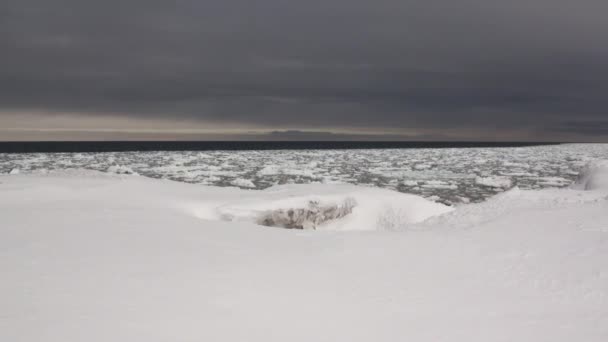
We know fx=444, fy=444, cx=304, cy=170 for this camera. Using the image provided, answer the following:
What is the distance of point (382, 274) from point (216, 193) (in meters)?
5.74

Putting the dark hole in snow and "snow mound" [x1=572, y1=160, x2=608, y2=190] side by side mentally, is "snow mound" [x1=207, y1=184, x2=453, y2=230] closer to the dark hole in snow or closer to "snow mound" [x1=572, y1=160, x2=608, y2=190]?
the dark hole in snow

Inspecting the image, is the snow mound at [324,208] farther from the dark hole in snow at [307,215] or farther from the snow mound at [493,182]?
the snow mound at [493,182]

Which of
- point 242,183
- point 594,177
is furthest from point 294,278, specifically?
Result: point 242,183

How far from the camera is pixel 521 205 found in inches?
290

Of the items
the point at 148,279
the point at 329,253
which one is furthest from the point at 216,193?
the point at 148,279

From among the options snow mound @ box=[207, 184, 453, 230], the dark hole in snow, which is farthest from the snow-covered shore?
the dark hole in snow

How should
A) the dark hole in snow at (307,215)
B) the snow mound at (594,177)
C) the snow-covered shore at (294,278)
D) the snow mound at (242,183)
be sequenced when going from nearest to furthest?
the snow-covered shore at (294,278) < the dark hole in snow at (307,215) < the snow mound at (594,177) < the snow mound at (242,183)

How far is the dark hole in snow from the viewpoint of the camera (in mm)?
8367

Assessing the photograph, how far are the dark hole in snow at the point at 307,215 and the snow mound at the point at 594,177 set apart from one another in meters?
7.66

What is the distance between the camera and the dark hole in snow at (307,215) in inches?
329

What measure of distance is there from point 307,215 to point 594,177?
10.6 m

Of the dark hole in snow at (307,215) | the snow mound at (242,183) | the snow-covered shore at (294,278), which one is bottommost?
the snow mound at (242,183)

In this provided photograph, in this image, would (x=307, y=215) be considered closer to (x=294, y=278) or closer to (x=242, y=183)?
(x=294, y=278)

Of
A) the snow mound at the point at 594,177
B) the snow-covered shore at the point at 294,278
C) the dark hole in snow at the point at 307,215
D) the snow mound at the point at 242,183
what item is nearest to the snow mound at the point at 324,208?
the dark hole in snow at the point at 307,215
